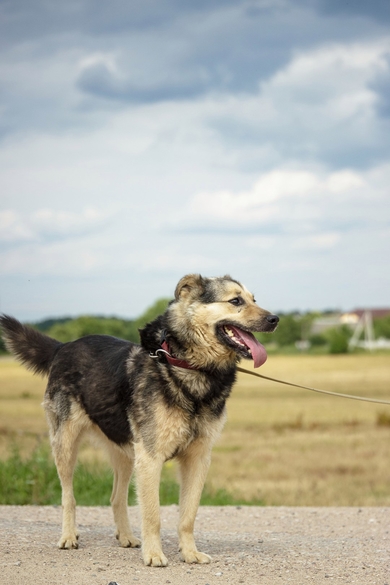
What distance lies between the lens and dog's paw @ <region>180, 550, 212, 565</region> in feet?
23.5

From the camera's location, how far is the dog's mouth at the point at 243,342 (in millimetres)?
6840

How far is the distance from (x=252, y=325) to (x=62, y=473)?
291cm

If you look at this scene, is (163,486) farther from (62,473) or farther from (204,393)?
(204,393)

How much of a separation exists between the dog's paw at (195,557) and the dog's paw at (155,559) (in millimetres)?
239

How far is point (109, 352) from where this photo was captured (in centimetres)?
801

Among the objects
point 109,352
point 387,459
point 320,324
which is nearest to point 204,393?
point 109,352

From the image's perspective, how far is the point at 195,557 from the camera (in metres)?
7.16

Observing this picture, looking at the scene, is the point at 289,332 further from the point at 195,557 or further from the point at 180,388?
the point at 180,388

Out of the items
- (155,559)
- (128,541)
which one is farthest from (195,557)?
(128,541)

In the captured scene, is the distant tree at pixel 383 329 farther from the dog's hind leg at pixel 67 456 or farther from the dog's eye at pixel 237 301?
the dog's eye at pixel 237 301

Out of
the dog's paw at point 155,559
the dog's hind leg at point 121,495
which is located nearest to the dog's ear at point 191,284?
the dog's hind leg at point 121,495

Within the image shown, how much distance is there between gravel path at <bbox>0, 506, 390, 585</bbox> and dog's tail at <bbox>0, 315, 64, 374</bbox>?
6.44 feet

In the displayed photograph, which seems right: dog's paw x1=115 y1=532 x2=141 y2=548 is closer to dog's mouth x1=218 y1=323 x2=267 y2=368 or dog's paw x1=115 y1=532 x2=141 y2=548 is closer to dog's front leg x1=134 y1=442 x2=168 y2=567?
dog's front leg x1=134 y1=442 x2=168 y2=567

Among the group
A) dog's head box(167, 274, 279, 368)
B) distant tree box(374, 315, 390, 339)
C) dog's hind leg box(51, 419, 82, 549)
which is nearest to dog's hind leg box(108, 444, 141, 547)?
dog's hind leg box(51, 419, 82, 549)
